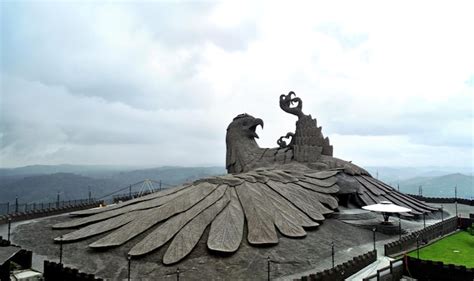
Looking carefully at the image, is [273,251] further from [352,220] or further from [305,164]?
[305,164]

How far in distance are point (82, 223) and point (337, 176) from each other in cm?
1784

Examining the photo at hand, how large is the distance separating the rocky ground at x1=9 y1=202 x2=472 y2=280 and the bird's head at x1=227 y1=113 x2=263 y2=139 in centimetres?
1411

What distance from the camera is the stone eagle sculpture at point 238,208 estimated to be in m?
16.0

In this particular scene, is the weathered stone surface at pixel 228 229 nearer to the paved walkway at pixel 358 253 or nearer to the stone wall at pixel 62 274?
the paved walkway at pixel 358 253

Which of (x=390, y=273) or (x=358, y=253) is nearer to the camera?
(x=390, y=273)

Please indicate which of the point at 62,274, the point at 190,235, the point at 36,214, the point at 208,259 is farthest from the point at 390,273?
the point at 36,214

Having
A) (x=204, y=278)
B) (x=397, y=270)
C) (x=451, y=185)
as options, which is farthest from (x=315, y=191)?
(x=451, y=185)

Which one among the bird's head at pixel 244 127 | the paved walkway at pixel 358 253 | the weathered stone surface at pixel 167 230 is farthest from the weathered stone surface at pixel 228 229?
the bird's head at pixel 244 127

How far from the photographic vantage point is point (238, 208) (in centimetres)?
1806

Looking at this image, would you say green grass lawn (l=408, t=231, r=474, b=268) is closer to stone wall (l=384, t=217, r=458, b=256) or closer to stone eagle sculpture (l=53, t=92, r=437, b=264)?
stone wall (l=384, t=217, r=458, b=256)

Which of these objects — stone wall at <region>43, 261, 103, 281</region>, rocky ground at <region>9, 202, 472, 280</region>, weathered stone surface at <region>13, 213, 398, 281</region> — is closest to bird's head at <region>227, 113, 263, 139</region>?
rocky ground at <region>9, 202, 472, 280</region>

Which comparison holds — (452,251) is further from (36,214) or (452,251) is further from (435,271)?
(36,214)

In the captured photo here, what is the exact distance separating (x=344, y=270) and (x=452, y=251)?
9999mm

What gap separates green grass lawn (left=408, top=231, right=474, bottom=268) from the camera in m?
18.6
